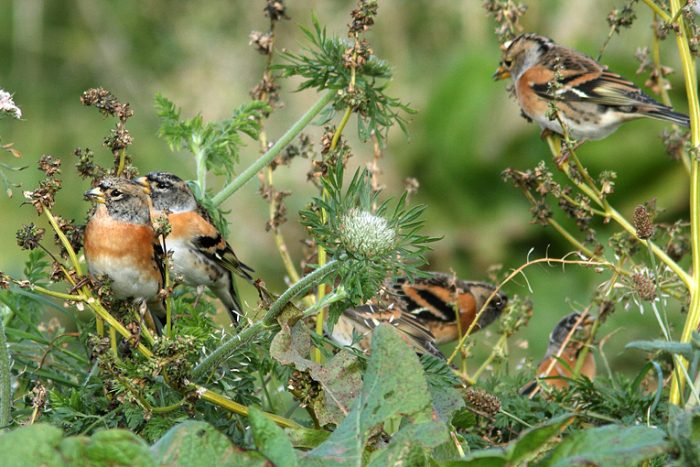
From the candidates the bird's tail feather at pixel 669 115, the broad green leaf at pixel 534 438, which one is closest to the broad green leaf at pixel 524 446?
the broad green leaf at pixel 534 438

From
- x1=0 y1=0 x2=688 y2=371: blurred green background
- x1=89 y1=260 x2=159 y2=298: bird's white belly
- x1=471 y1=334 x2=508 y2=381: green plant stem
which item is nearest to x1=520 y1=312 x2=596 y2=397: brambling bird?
x1=471 y1=334 x2=508 y2=381: green plant stem

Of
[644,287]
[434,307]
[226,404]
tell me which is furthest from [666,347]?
[434,307]

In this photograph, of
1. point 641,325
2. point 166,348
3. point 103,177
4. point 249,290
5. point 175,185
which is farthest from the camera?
point 249,290

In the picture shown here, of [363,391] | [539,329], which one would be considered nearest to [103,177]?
[363,391]

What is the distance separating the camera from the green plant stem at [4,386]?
1.26m

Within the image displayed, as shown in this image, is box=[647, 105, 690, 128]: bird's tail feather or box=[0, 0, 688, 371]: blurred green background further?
box=[0, 0, 688, 371]: blurred green background

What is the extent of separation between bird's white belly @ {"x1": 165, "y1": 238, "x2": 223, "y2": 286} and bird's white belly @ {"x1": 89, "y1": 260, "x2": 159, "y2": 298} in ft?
1.18

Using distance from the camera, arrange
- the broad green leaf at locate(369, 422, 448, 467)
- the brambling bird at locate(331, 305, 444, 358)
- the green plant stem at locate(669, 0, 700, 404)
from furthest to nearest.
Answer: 1. the brambling bird at locate(331, 305, 444, 358)
2. the green plant stem at locate(669, 0, 700, 404)
3. the broad green leaf at locate(369, 422, 448, 467)

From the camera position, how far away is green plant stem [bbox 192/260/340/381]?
1204 mm

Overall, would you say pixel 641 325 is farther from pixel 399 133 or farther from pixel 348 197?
pixel 348 197

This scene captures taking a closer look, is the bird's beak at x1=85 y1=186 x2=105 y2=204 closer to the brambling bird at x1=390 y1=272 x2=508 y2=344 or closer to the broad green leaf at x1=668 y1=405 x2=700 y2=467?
the broad green leaf at x1=668 y1=405 x2=700 y2=467

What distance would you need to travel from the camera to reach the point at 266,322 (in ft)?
4.13

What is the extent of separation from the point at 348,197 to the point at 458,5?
4.11 metres

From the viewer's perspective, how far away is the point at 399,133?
17.1 feet
